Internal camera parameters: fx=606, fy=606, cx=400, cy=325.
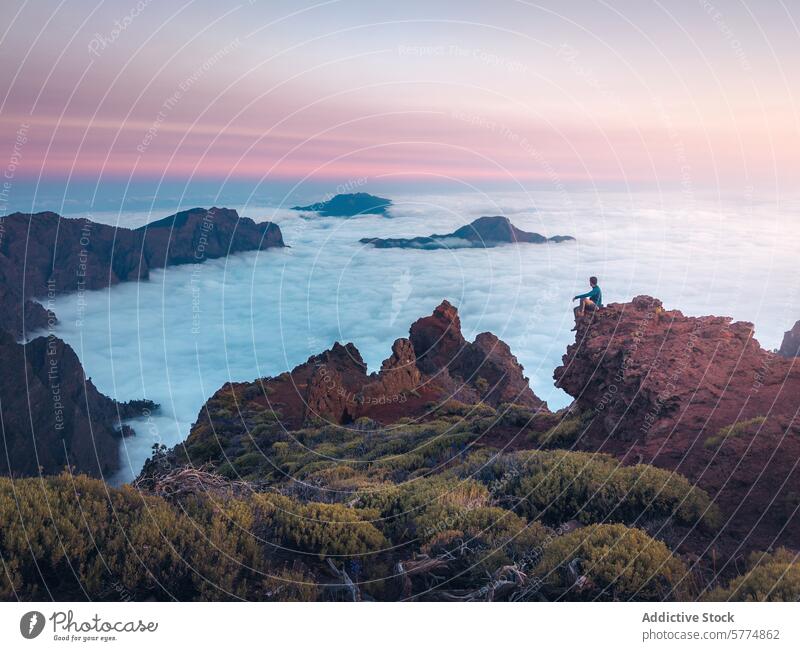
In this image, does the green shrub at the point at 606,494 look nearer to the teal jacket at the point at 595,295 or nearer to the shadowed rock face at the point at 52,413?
the teal jacket at the point at 595,295

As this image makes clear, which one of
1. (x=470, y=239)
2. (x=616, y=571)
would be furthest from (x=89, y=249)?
(x=616, y=571)

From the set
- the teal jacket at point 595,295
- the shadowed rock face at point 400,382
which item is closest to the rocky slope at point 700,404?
the teal jacket at point 595,295

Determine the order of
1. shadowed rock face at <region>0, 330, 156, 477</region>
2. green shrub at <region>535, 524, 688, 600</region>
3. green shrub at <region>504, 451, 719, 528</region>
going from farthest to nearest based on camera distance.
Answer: shadowed rock face at <region>0, 330, 156, 477</region>
green shrub at <region>504, 451, 719, 528</region>
green shrub at <region>535, 524, 688, 600</region>

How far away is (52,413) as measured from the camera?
90062mm

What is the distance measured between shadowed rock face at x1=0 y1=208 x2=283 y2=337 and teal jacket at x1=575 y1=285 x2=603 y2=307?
9297 centimetres

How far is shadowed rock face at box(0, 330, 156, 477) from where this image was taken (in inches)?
2881

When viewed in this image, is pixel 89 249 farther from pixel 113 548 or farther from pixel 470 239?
pixel 113 548

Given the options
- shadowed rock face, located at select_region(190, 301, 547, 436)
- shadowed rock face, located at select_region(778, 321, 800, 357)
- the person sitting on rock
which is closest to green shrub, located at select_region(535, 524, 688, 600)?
the person sitting on rock

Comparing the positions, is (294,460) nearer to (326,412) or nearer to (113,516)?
(326,412)

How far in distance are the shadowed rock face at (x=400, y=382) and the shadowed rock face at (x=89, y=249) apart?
67801 mm

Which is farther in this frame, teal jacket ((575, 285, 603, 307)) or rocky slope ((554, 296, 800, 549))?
teal jacket ((575, 285, 603, 307))

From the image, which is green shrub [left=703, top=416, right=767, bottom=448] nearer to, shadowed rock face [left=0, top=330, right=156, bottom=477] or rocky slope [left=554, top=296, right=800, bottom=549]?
rocky slope [left=554, top=296, right=800, bottom=549]

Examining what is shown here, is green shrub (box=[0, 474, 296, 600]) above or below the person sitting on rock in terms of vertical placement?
below

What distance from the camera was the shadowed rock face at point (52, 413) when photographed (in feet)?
240
